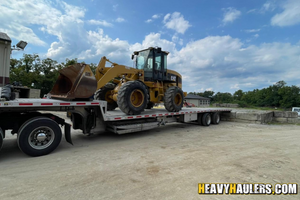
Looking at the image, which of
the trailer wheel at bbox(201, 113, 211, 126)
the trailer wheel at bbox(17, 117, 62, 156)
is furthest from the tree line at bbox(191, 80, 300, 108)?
the trailer wheel at bbox(17, 117, 62, 156)

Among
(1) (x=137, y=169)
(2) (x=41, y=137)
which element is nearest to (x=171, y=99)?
(1) (x=137, y=169)

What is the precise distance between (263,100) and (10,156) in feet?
230

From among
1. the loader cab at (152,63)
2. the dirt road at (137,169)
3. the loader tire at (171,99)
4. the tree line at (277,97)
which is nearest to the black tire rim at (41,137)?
the dirt road at (137,169)

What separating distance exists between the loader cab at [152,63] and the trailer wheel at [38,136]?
4.72 meters

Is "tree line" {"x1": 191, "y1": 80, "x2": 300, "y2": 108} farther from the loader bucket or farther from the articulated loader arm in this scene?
the loader bucket

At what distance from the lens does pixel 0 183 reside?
2889 mm

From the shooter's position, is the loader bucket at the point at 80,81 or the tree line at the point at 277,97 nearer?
the loader bucket at the point at 80,81

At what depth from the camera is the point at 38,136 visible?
14.0 ft

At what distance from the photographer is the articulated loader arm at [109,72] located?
6.55 m

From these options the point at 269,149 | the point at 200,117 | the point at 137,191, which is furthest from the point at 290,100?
the point at 137,191

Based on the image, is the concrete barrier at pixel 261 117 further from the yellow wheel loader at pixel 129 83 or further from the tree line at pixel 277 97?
the tree line at pixel 277 97

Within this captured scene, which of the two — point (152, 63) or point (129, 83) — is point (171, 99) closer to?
point (152, 63)

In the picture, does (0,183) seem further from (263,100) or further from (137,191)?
(263,100)

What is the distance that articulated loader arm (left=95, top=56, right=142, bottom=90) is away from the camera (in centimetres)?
655
